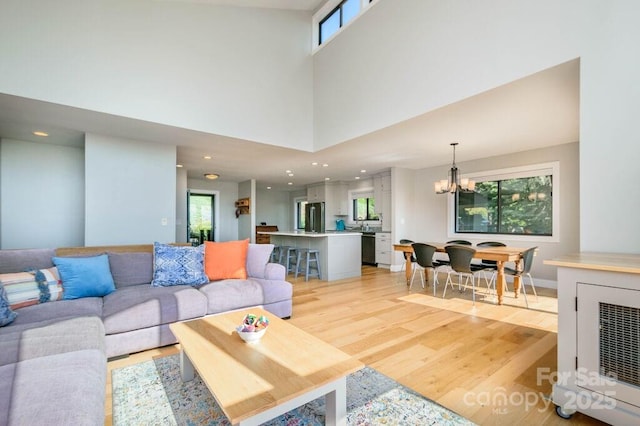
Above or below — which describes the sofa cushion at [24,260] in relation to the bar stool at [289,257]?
above

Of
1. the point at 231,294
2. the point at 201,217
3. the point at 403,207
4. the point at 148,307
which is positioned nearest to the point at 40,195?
the point at 148,307

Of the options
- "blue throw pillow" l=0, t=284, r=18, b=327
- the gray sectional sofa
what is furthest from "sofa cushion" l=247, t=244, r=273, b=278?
"blue throw pillow" l=0, t=284, r=18, b=327

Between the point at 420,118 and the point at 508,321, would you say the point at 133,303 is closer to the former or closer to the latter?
the point at 420,118

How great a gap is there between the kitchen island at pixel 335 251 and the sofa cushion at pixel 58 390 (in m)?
4.19

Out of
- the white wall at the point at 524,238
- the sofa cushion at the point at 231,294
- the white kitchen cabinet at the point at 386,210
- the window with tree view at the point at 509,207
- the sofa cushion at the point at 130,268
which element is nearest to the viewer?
the sofa cushion at the point at 231,294

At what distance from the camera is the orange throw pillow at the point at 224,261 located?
3.46 metres

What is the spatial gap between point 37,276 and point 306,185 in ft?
26.7

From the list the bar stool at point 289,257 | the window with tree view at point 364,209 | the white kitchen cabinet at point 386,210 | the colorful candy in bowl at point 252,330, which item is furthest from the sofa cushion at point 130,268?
the window with tree view at point 364,209

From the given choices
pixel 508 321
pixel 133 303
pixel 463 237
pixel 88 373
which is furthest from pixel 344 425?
pixel 463 237

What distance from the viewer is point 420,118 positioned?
360cm

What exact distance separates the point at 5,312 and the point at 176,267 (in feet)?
4.33

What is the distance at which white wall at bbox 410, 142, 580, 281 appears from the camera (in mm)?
4711

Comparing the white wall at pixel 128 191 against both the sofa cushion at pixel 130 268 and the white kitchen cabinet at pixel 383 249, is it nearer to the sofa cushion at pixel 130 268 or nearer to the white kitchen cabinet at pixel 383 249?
the sofa cushion at pixel 130 268

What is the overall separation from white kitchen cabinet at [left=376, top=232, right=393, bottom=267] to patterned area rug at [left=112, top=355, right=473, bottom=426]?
503 centimetres
